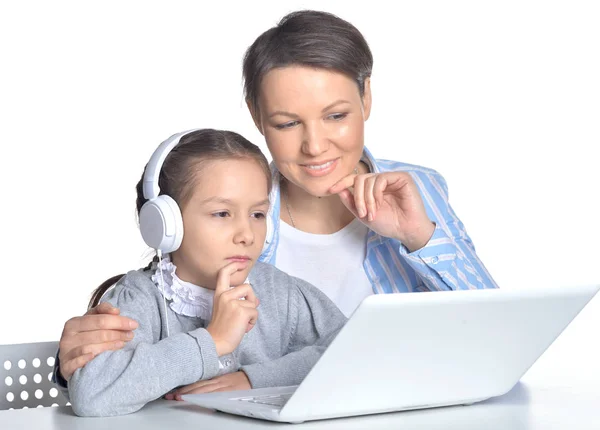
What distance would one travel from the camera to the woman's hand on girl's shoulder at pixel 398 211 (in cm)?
186

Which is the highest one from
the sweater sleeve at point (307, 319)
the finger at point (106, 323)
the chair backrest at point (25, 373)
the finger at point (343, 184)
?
the finger at point (343, 184)

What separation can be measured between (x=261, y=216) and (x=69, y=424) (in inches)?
23.5

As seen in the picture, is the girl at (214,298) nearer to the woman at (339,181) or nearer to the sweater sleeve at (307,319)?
the sweater sleeve at (307,319)

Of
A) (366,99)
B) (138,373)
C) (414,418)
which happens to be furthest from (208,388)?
(366,99)

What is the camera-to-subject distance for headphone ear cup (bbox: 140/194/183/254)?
148cm

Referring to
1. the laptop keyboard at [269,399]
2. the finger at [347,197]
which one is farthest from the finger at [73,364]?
the finger at [347,197]

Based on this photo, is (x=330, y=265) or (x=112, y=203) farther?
(x=112, y=203)

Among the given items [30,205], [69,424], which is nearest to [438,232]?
[69,424]

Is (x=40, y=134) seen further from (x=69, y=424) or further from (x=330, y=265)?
(x=69, y=424)

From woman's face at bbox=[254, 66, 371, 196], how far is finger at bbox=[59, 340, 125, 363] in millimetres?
736

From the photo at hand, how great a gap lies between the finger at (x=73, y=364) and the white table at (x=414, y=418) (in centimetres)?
5

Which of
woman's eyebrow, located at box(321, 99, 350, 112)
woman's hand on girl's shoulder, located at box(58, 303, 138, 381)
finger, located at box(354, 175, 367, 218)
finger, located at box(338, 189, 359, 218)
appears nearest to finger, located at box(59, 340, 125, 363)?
woman's hand on girl's shoulder, located at box(58, 303, 138, 381)

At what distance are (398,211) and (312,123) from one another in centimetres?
27

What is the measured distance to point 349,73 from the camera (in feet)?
6.56
